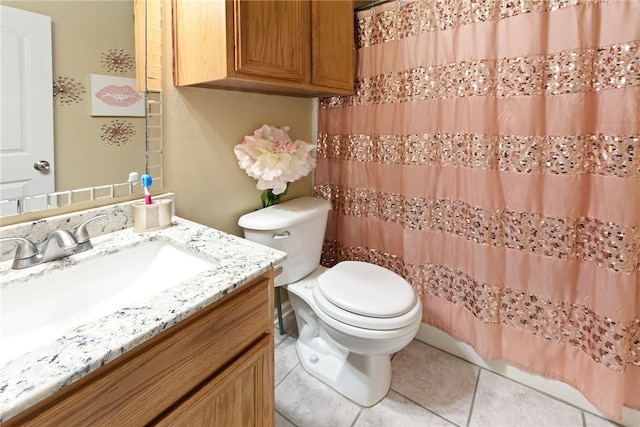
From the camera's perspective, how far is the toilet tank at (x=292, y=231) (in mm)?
1369

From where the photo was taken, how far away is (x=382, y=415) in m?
1.31

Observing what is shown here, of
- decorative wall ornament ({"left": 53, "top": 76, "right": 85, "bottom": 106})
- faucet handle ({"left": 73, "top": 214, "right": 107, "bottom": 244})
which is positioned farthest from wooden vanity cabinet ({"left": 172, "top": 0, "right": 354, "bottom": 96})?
faucet handle ({"left": 73, "top": 214, "right": 107, "bottom": 244})

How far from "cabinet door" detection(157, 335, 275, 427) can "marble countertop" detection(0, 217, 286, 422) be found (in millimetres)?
195

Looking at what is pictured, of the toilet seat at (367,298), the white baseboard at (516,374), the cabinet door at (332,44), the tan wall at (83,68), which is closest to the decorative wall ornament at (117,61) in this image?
the tan wall at (83,68)

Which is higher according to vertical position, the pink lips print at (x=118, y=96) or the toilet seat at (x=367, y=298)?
the pink lips print at (x=118, y=96)

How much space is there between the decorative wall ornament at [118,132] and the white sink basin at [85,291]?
34cm

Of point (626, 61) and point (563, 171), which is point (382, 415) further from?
point (626, 61)

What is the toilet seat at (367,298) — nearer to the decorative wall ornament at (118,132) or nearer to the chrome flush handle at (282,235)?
the chrome flush handle at (282,235)

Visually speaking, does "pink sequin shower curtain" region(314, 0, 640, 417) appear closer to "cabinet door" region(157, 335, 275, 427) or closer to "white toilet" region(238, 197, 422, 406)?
"white toilet" region(238, 197, 422, 406)

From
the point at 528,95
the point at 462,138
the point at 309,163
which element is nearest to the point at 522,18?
the point at 528,95

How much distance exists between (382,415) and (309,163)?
112 cm

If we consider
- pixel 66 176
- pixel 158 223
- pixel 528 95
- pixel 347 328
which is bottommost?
pixel 347 328

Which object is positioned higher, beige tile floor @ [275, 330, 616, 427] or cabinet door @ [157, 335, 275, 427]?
cabinet door @ [157, 335, 275, 427]

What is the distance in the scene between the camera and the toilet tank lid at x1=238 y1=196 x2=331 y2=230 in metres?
1.35
